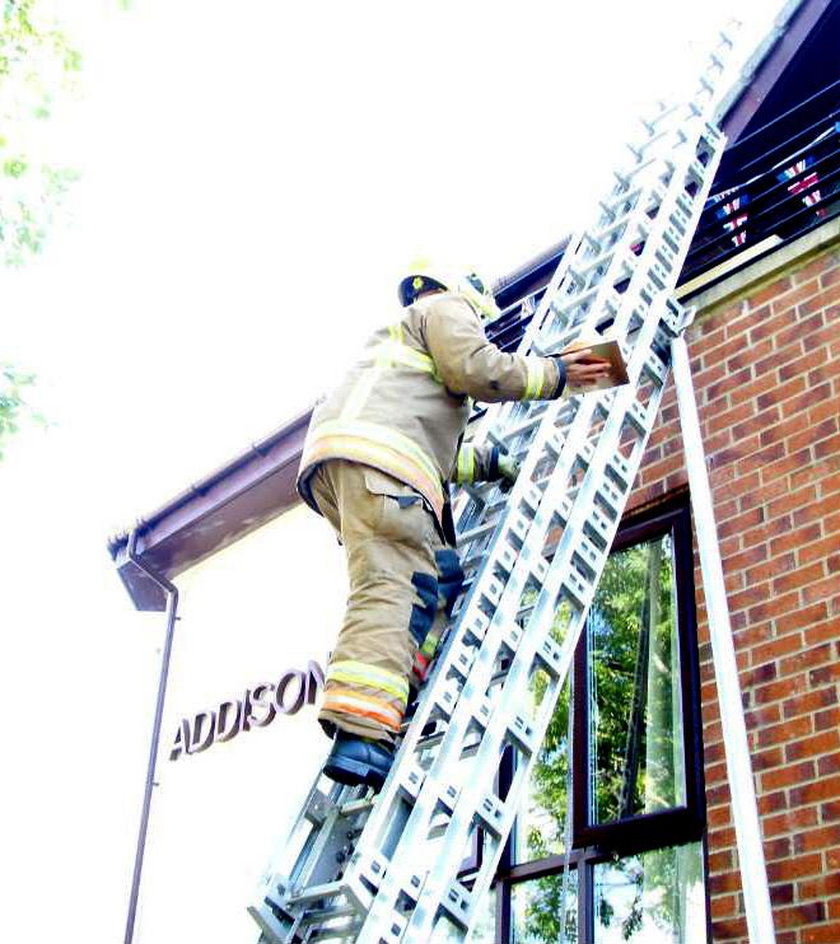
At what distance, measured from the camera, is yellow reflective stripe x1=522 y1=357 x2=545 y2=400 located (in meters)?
3.82

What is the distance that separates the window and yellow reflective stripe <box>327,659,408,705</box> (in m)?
1.56

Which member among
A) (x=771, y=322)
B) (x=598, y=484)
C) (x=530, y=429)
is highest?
(x=771, y=322)

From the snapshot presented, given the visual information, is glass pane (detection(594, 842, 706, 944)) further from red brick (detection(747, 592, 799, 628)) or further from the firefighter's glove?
the firefighter's glove

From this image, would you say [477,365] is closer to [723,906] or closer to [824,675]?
[824,675]

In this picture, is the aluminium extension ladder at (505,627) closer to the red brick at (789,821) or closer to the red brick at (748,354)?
the red brick at (748,354)

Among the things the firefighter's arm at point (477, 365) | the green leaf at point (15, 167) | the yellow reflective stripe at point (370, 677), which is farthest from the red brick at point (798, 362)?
the green leaf at point (15, 167)

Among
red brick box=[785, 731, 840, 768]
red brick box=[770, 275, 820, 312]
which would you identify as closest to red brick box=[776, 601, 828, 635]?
red brick box=[785, 731, 840, 768]

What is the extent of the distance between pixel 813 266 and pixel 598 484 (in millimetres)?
1708

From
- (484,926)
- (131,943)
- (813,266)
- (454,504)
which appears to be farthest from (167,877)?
(813,266)

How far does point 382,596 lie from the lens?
3.56 m

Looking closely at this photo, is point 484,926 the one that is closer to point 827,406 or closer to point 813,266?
point 827,406

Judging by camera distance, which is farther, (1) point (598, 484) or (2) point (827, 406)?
(2) point (827, 406)

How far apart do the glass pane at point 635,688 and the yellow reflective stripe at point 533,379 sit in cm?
176

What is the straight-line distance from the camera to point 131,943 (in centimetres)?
788
